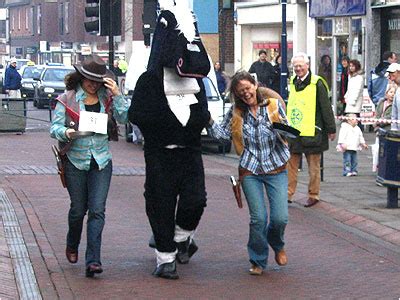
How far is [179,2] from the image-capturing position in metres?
9.26

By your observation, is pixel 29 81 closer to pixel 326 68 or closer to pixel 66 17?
pixel 326 68

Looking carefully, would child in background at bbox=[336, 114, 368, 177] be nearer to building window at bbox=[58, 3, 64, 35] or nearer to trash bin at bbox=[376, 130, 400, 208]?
trash bin at bbox=[376, 130, 400, 208]

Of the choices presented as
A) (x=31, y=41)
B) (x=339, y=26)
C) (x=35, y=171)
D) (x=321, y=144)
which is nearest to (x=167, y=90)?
(x=321, y=144)

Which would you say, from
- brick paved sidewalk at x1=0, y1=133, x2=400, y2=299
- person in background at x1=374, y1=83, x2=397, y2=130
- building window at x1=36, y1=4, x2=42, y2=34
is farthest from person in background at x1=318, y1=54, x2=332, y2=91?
building window at x1=36, y1=4, x2=42, y2=34

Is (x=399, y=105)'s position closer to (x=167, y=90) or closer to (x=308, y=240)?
(x=308, y=240)

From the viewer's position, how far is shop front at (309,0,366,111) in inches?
1187

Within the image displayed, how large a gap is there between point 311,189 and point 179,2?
518cm

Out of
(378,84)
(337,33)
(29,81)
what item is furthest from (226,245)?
(29,81)

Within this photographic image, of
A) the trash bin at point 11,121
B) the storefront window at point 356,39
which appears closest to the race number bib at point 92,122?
the trash bin at point 11,121

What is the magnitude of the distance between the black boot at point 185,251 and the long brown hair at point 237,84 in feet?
4.20

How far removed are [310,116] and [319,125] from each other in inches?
8.4

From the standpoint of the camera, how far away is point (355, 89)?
20156mm

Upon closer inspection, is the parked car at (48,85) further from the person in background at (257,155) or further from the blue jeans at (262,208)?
the blue jeans at (262,208)

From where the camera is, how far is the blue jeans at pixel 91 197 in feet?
30.0
